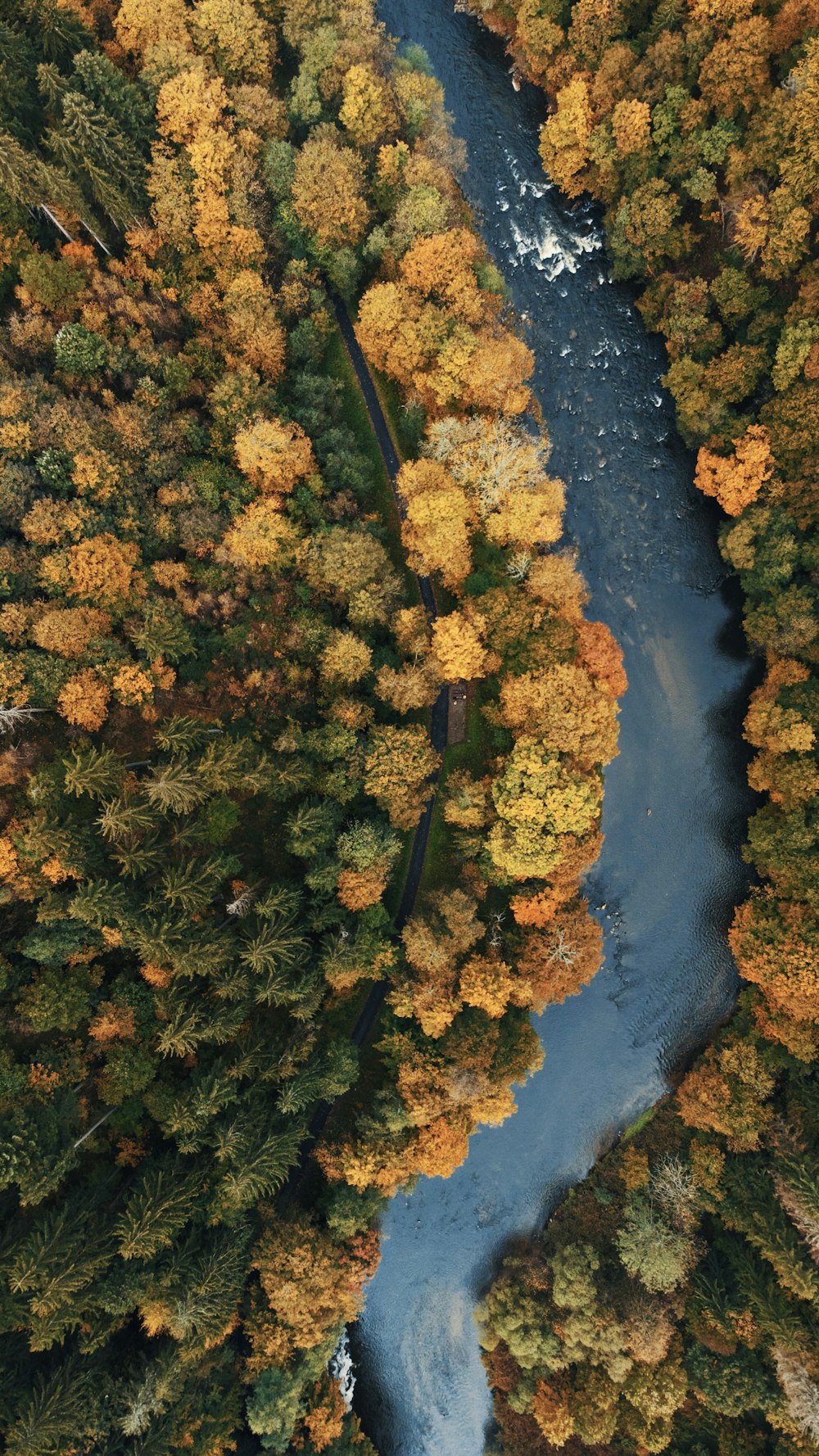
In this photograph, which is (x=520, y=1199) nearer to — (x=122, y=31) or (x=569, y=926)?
(x=569, y=926)

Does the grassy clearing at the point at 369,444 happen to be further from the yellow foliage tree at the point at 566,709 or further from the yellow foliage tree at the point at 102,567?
the yellow foliage tree at the point at 102,567

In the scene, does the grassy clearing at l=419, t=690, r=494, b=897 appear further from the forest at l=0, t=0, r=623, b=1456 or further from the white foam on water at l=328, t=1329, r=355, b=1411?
the white foam on water at l=328, t=1329, r=355, b=1411

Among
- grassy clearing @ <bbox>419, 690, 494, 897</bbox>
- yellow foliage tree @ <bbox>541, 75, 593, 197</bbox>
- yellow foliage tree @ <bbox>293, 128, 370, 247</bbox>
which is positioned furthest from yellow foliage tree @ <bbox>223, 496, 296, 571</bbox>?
yellow foliage tree @ <bbox>541, 75, 593, 197</bbox>

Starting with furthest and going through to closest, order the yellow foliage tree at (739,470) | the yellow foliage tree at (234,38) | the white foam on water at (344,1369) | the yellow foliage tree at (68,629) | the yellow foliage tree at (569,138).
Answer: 1. the white foam on water at (344,1369)
2. the yellow foliage tree at (569,138)
3. the yellow foliage tree at (739,470)
4. the yellow foliage tree at (234,38)
5. the yellow foliage tree at (68,629)

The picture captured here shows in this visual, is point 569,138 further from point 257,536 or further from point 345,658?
point 345,658

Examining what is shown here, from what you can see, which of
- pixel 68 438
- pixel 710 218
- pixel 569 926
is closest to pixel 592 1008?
pixel 569 926

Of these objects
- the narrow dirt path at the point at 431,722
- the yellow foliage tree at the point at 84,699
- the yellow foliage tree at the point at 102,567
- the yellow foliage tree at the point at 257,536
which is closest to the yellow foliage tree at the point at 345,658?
the yellow foliage tree at the point at 257,536
